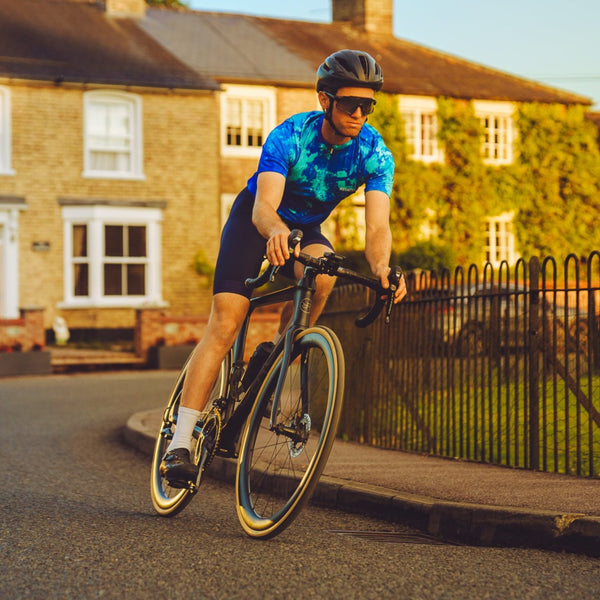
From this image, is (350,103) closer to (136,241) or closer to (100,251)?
(100,251)

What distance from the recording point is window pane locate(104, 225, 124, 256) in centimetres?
2611

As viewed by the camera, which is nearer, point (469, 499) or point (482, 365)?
point (469, 499)

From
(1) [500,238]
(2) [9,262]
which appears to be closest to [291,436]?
(2) [9,262]

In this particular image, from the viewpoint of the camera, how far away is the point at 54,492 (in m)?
6.13

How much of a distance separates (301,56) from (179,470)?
1063 inches

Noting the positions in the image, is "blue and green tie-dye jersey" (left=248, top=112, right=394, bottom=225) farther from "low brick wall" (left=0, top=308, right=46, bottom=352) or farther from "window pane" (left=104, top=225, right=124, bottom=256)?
"window pane" (left=104, top=225, right=124, bottom=256)

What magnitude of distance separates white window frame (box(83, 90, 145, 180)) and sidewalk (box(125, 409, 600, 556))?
2000 cm

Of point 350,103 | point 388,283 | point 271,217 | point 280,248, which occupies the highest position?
point 350,103

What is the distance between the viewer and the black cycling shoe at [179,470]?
4711mm

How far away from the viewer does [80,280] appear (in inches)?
1014

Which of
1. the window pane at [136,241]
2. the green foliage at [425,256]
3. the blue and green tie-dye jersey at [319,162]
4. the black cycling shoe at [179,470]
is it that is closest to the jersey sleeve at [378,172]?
the blue and green tie-dye jersey at [319,162]

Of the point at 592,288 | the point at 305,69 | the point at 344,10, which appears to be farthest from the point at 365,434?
the point at 344,10

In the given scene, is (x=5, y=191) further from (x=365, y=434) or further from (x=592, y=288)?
(x=592, y=288)

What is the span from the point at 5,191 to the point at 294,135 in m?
21.7
